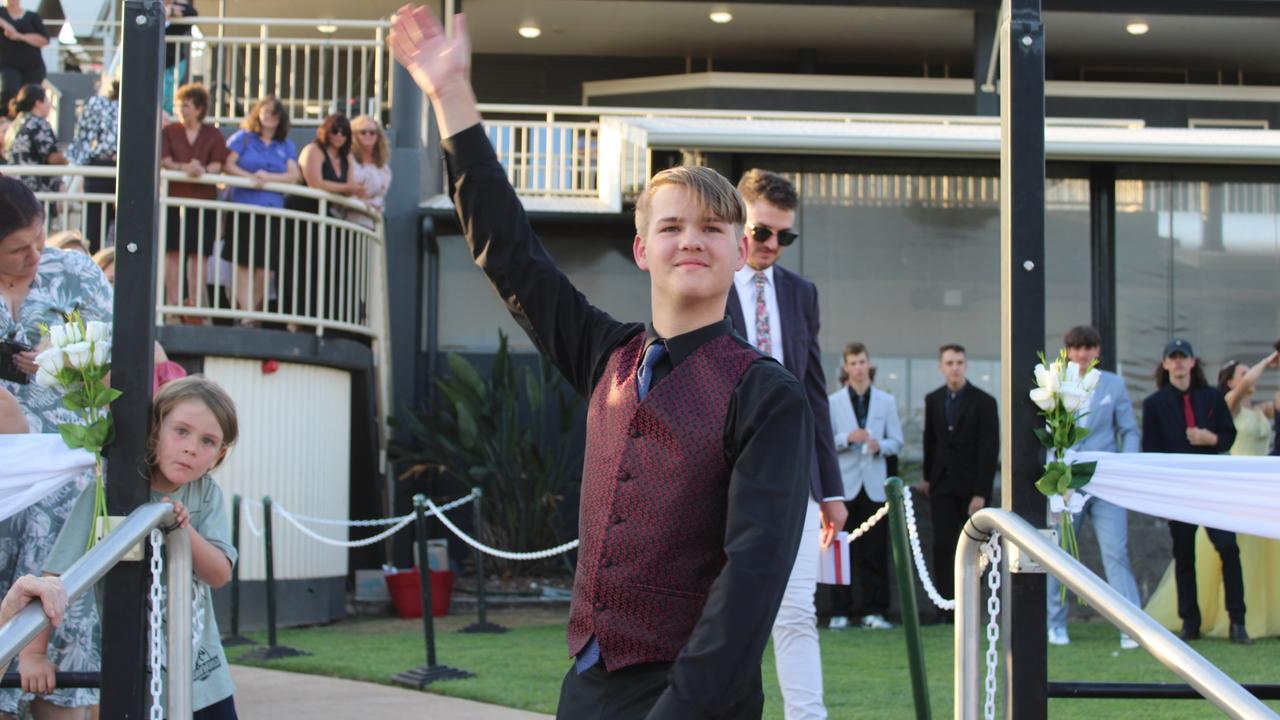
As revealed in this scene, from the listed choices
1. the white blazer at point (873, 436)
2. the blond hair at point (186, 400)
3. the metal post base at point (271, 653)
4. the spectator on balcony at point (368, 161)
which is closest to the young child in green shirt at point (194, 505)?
the blond hair at point (186, 400)

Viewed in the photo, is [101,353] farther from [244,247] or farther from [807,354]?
[244,247]

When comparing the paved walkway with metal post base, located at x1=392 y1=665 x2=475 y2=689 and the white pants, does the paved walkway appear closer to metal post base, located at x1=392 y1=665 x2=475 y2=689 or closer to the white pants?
metal post base, located at x1=392 y1=665 x2=475 y2=689

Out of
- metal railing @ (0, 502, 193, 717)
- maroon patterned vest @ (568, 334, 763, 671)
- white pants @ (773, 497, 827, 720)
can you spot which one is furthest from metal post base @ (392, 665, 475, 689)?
maroon patterned vest @ (568, 334, 763, 671)

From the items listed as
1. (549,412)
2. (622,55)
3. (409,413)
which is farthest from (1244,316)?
(622,55)

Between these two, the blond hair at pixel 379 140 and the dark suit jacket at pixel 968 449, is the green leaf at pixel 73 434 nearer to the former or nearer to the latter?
the dark suit jacket at pixel 968 449

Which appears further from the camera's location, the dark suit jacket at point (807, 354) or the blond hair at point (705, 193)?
the dark suit jacket at point (807, 354)

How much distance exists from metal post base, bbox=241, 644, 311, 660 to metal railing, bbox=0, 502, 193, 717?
572cm

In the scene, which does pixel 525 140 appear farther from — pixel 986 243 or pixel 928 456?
pixel 928 456

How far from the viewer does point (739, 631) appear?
95.3 inches

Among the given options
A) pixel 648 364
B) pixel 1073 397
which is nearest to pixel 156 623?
pixel 648 364

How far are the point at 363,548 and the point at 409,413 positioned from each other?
137 cm

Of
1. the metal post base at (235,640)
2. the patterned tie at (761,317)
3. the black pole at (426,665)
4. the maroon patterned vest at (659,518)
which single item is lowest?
the metal post base at (235,640)

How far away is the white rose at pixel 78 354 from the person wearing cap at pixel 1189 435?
7588 millimetres

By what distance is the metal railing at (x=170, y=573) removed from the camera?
2.98 metres
